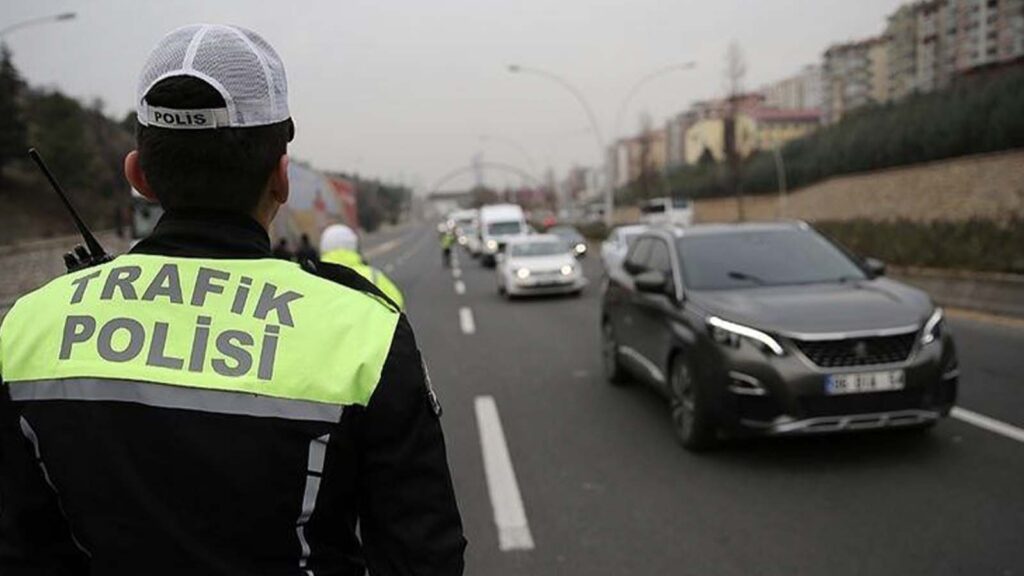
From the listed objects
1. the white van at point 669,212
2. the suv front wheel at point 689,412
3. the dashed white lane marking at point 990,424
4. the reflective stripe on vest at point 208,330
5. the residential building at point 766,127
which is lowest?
the white van at point 669,212

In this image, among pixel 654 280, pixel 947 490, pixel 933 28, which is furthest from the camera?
pixel 933 28

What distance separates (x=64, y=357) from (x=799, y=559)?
3.62 m

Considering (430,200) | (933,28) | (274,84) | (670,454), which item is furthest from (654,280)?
(430,200)

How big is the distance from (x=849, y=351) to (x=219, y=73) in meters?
4.84

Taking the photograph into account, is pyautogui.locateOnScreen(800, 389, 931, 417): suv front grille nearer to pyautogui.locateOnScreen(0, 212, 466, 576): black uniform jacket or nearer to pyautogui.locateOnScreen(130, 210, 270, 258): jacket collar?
pyautogui.locateOnScreen(0, 212, 466, 576): black uniform jacket

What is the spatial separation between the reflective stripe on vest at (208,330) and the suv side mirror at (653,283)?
5.47m

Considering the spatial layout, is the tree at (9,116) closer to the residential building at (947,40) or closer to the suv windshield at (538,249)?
the suv windshield at (538,249)

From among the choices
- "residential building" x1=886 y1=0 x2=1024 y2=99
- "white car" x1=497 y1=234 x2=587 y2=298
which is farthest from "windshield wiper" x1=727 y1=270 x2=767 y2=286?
"residential building" x1=886 y1=0 x2=1024 y2=99

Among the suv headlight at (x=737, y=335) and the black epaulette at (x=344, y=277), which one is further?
the suv headlight at (x=737, y=335)

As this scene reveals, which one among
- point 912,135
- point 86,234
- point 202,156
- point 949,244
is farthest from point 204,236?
point 912,135

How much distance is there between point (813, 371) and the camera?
211 inches

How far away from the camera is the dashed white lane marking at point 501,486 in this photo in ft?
14.9

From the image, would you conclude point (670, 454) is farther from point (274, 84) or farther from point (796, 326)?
point (274, 84)

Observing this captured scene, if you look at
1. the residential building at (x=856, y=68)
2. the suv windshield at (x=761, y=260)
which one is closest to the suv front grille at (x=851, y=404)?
the suv windshield at (x=761, y=260)
